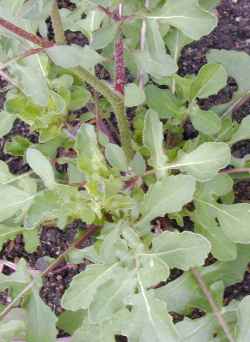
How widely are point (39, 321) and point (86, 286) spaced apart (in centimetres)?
18

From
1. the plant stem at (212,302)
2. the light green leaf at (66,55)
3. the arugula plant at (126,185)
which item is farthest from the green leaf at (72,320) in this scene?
the light green leaf at (66,55)

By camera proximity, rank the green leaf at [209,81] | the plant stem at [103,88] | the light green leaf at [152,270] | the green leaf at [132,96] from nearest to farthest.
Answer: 1. the plant stem at [103,88]
2. the light green leaf at [152,270]
3. the green leaf at [132,96]
4. the green leaf at [209,81]

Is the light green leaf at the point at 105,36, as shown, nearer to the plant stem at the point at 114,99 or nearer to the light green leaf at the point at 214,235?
the plant stem at the point at 114,99

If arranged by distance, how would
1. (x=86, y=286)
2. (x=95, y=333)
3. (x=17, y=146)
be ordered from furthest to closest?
(x=17, y=146)
(x=95, y=333)
(x=86, y=286)

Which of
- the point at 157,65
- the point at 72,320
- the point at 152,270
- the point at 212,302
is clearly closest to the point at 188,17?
the point at 157,65

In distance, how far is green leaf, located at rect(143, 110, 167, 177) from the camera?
132 centimetres

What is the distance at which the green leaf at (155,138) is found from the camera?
132 cm

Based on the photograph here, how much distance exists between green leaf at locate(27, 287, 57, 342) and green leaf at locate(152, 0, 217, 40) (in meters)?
0.56

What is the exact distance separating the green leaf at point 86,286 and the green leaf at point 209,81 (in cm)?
43

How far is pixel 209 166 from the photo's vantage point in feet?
4.29

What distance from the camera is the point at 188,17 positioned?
1.23 m

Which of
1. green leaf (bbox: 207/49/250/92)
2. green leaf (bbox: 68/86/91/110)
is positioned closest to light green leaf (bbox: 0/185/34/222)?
green leaf (bbox: 68/86/91/110)

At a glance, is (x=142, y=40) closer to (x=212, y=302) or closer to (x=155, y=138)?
(x=155, y=138)

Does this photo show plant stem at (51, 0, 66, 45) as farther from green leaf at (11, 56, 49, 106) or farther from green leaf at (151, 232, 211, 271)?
green leaf at (151, 232, 211, 271)
